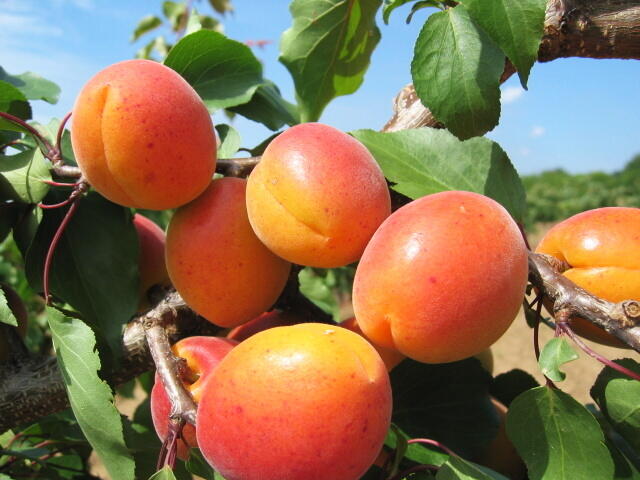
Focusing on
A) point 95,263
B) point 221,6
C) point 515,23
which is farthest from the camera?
point 221,6

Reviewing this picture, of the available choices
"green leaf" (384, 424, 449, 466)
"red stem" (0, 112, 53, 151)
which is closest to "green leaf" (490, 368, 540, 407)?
"green leaf" (384, 424, 449, 466)

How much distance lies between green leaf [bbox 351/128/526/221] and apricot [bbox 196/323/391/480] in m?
0.24

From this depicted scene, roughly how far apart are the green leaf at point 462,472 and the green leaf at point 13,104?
1.96ft

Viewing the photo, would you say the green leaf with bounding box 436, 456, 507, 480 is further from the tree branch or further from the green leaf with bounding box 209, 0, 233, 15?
the green leaf with bounding box 209, 0, 233, 15

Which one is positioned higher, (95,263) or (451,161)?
(451,161)

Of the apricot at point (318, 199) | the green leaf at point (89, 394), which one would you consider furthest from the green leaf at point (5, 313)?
the apricot at point (318, 199)

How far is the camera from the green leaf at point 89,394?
1.69 feet

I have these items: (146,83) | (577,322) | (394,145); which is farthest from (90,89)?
(577,322)

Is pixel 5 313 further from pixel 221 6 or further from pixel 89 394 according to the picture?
pixel 221 6

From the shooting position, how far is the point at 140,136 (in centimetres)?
52

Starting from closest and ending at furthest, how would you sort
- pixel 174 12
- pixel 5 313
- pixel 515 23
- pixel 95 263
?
1. pixel 515 23
2. pixel 5 313
3. pixel 95 263
4. pixel 174 12

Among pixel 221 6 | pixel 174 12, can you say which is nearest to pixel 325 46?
pixel 174 12

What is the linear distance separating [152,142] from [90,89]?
77 mm

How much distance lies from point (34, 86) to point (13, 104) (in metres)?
0.22
